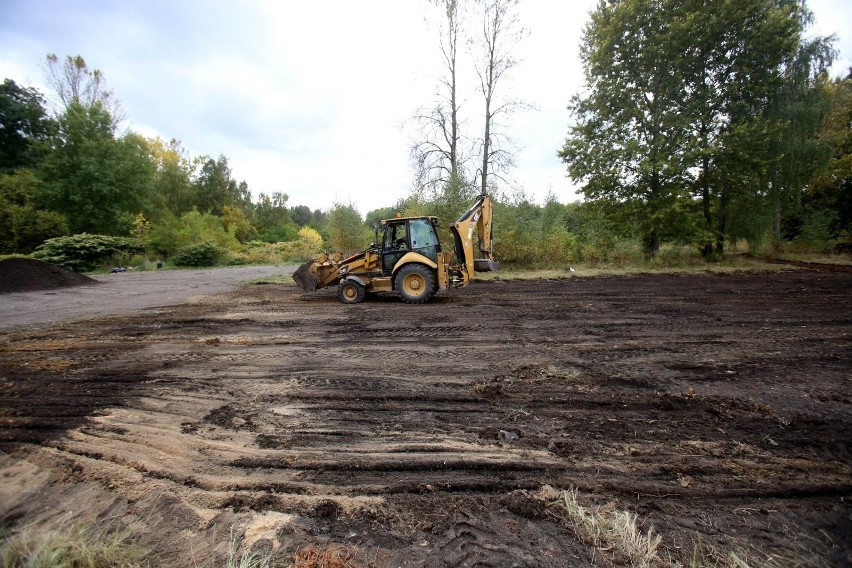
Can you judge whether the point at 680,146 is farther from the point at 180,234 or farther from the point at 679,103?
the point at 180,234

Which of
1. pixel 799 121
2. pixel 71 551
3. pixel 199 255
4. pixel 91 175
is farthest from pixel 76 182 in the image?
pixel 799 121

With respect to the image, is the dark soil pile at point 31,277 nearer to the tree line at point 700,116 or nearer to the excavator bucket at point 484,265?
the excavator bucket at point 484,265

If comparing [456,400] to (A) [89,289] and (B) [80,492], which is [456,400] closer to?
(B) [80,492]

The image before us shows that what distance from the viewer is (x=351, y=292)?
10.2 meters

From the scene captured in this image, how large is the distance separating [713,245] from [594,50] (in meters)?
10.4

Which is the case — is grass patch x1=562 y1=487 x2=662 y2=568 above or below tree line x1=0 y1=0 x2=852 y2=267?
below

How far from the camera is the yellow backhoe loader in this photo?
966 cm

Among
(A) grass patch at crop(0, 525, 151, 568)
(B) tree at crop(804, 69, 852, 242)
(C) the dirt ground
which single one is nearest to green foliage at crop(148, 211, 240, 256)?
(C) the dirt ground

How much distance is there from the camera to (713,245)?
16.9m

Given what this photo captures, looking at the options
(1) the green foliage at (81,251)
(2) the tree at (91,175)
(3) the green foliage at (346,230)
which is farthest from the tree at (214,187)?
(3) the green foliage at (346,230)

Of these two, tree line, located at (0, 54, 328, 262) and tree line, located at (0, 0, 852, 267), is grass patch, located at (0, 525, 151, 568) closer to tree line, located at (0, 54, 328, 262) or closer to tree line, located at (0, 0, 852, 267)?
tree line, located at (0, 0, 852, 267)

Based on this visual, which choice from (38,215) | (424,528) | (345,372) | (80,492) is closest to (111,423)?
(80,492)

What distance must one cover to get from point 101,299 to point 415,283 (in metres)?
9.87

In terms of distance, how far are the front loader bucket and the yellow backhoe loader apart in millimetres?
50
